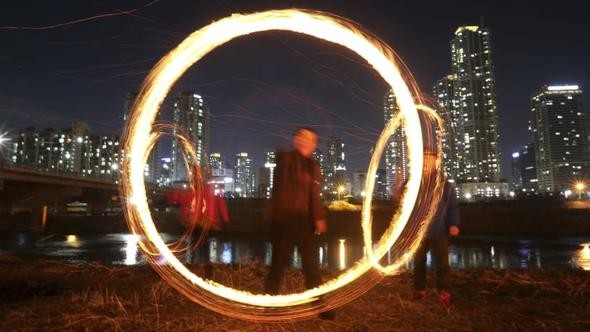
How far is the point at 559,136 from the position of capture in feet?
604

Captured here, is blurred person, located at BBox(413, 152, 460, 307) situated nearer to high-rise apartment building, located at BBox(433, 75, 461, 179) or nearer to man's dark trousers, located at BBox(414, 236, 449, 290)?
man's dark trousers, located at BBox(414, 236, 449, 290)

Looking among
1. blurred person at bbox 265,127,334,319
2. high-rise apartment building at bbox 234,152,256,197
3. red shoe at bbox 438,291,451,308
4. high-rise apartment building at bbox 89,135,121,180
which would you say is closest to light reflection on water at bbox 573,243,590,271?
red shoe at bbox 438,291,451,308

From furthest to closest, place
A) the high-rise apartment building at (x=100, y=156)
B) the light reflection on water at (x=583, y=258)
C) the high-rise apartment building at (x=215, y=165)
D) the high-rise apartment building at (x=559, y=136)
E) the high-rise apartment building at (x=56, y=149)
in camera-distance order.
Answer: the high-rise apartment building at (x=559, y=136) → the high-rise apartment building at (x=100, y=156) → the high-rise apartment building at (x=56, y=149) → the light reflection on water at (x=583, y=258) → the high-rise apartment building at (x=215, y=165)

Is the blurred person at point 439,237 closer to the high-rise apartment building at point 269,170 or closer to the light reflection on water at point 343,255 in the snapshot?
the high-rise apartment building at point 269,170

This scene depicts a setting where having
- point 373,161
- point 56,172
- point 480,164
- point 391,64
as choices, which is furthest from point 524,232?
point 480,164

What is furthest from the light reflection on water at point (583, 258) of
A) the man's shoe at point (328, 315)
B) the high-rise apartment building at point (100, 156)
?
the high-rise apartment building at point (100, 156)

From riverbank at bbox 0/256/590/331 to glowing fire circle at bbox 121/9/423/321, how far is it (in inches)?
12.4

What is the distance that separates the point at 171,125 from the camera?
9.07 m

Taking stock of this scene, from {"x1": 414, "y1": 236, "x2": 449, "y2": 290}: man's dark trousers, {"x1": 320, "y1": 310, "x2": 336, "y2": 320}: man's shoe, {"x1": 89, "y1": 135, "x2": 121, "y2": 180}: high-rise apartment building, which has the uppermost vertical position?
{"x1": 89, "y1": 135, "x2": 121, "y2": 180}: high-rise apartment building

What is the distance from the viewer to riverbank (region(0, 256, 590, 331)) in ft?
15.6

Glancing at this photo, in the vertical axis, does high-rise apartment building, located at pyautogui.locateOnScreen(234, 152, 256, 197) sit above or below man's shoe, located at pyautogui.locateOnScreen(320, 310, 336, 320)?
above

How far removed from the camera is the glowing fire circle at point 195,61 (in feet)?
20.2

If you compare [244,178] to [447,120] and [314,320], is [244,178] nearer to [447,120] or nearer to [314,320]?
[447,120]

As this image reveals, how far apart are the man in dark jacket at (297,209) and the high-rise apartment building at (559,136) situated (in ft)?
607
